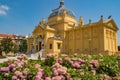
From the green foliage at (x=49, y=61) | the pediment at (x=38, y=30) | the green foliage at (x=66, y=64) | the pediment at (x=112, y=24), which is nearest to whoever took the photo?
the green foliage at (x=66, y=64)

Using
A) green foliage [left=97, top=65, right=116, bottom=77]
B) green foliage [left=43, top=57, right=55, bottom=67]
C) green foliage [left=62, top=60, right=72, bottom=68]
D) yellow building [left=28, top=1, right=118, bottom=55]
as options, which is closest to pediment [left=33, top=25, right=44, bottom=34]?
yellow building [left=28, top=1, right=118, bottom=55]

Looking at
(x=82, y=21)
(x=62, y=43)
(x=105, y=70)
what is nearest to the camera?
(x=105, y=70)

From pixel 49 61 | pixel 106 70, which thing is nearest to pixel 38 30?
pixel 49 61

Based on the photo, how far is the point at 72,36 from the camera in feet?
147

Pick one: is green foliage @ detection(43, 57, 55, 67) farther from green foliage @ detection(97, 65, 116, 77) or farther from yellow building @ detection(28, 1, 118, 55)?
yellow building @ detection(28, 1, 118, 55)

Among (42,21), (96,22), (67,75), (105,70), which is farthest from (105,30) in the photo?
(67,75)

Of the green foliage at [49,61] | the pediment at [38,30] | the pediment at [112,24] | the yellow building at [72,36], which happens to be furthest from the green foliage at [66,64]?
the pediment at [38,30]

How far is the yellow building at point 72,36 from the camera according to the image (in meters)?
38.8

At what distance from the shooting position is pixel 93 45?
39875mm

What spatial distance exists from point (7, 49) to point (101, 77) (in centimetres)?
5583

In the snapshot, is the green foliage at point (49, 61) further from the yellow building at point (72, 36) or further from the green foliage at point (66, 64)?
the yellow building at point (72, 36)

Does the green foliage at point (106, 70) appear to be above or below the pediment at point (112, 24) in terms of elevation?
below

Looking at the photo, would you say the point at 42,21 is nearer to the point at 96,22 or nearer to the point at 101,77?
the point at 96,22

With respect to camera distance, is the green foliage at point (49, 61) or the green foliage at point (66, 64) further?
the green foliage at point (49, 61)
